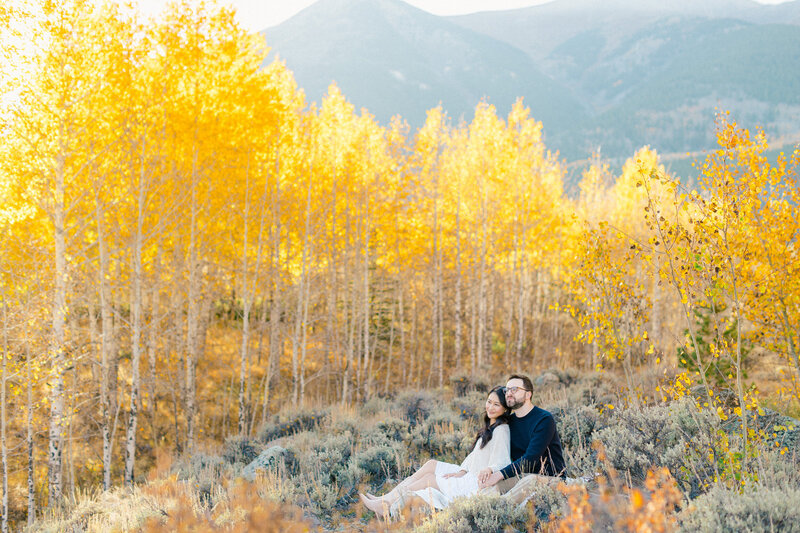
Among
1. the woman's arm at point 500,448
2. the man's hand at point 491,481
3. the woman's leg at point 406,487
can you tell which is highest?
the woman's arm at point 500,448

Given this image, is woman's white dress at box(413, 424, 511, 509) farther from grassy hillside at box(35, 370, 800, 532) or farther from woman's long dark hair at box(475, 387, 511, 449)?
grassy hillside at box(35, 370, 800, 532)

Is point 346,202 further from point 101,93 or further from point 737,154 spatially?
point 737,154

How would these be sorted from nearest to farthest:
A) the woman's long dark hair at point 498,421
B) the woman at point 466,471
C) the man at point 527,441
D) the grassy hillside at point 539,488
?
the grassy hillside at point 539,488 → the man at point 527,441 → the woman at point 466,471 → the woman's long dark hair at point 498,421

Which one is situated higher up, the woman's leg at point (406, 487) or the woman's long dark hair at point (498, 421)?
the woman's long dark hair at point (498, 421)

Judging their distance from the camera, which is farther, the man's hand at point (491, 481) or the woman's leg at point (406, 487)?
the woman's leg at point (406, 487)

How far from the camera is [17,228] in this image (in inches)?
368

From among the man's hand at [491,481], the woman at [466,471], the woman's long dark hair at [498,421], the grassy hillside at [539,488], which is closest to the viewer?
the grassy hillside at [539,488]

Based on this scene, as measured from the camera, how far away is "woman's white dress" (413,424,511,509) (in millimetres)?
4449

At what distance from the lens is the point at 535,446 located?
4434 millimetres

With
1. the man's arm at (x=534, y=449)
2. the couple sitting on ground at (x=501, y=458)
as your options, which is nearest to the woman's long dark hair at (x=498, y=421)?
the couple sitting on ground at (x=501, y=458)

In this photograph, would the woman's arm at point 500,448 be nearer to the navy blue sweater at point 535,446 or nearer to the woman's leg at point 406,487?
the navy blue sweater at point 535,446

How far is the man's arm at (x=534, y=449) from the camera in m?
4.39

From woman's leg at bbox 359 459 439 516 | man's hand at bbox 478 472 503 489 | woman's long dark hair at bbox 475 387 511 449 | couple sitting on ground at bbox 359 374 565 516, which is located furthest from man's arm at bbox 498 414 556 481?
woman's leg at bbox 359 459 439 516

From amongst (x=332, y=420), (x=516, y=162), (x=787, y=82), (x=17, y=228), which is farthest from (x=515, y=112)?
(x=787, y=82)
